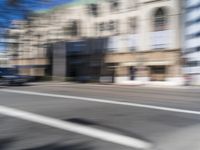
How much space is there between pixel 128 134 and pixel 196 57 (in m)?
34.5

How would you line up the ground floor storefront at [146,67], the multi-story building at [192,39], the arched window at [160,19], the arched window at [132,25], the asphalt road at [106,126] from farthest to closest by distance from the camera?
the arched window at [132,25]
the arched window at [160,19]
the ground floor storefront at [146,67]
the multi-story building at [192,39]
the asphalt road at [106,126]

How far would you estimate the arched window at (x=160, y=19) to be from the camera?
46781 millimetres

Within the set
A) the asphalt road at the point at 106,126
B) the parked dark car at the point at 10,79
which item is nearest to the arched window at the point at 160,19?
the parked dark car at the point at 10,79

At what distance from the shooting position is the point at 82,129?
11477 millimetres

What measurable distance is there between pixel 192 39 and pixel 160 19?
4.18 metres

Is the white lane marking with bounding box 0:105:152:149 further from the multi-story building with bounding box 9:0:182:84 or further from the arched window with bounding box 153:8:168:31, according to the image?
the arched window with bounding box 153:8:168:31

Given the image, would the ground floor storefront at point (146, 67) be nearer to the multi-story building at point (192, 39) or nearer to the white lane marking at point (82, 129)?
the multi-story building at point (192, 39)

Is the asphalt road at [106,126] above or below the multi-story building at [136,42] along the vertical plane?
below

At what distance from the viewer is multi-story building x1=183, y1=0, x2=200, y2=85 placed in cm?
4416

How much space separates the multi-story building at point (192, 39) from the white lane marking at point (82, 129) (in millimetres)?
30988

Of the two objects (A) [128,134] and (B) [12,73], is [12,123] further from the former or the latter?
(B) [12,73]

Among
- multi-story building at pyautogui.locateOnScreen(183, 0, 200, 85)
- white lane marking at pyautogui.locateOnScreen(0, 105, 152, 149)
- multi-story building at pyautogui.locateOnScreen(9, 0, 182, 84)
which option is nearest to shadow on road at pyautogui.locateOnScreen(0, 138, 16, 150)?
white lane marking at pyautogui.locateOnScreen(0, 105, 152, 149)

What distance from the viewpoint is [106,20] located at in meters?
52.0


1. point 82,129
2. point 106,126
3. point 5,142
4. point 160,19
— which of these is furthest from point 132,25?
point 5,142
